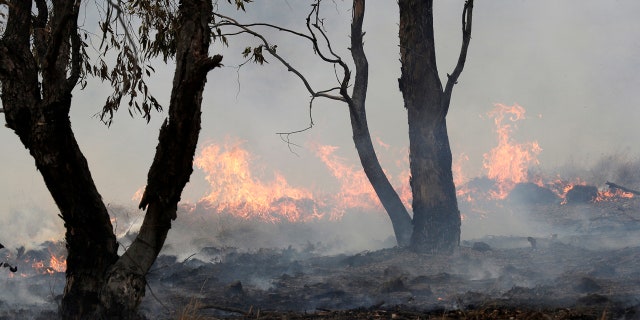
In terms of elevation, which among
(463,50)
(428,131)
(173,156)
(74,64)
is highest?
(463,50)

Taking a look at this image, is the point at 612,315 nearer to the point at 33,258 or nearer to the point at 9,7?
the point at 9,7

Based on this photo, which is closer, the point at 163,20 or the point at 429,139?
the point at 163,20

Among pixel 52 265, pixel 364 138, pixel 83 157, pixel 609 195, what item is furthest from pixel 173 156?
pixel 609 195

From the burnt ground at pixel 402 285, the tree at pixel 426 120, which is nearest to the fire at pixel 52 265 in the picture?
the burnt ground at pixel 402 285

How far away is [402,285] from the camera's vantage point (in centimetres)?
988

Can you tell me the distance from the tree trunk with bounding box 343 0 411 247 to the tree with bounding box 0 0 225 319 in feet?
27.2

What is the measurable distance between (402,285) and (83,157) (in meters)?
5.64

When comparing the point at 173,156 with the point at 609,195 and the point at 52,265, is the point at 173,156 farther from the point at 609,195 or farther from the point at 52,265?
the point at 609,195

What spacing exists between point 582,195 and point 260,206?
1110cm

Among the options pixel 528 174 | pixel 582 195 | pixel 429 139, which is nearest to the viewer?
pixel 429 139

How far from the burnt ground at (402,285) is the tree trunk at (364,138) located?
0.99 meters

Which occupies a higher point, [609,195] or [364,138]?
[364,138]

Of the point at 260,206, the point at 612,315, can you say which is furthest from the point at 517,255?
the point at 260,206

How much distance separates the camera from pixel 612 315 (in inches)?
251
